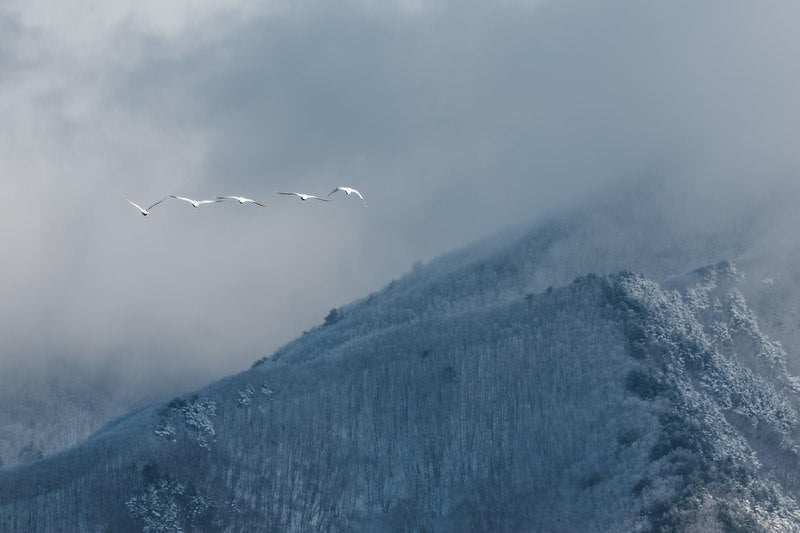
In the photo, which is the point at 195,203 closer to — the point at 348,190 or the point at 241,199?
the point at 241,199

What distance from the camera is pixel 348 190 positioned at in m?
168

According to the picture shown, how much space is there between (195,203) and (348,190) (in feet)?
49.4

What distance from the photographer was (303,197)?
164 metres

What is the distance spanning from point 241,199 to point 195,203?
179 inches

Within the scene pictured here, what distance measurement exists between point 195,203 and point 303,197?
390 inches

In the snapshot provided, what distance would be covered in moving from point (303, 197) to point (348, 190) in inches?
225

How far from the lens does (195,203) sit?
16138cm

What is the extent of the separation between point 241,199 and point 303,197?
654cm

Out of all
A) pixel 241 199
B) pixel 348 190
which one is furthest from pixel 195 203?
pixel 348 190

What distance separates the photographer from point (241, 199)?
159875mm
